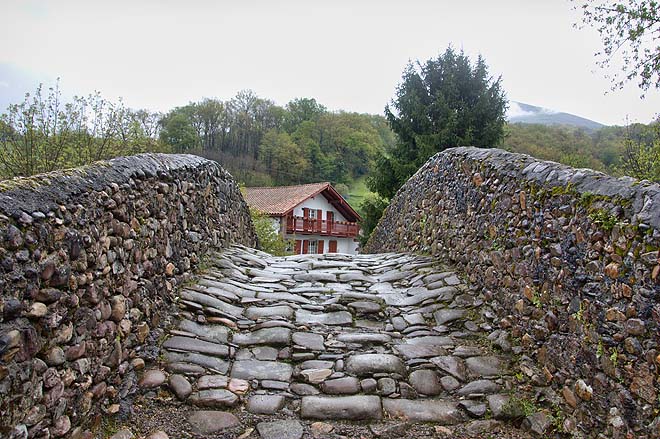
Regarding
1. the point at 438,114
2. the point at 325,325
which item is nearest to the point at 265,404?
the point at 325,325

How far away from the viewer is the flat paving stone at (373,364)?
11.2ft

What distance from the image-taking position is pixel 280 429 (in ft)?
9.16

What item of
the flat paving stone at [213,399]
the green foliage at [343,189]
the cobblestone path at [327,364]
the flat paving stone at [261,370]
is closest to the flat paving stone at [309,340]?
the cobblestone path at [327,364]

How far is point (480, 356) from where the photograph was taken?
360 centimetres

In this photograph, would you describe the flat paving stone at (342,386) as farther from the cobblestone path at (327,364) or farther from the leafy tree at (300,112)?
the leafy tree at (300,112)

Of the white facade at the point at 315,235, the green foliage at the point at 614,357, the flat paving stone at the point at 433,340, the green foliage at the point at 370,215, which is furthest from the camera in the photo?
the white facade at the point at 315,235

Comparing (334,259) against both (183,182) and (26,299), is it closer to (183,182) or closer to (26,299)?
(183,182)

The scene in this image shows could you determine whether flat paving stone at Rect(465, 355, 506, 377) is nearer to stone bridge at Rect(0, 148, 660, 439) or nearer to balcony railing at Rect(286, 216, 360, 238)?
stone bridge at Rect(0, 148, 660, 439)

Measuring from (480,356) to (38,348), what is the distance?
9.43 ft

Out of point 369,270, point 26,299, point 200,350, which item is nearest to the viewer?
point 26,299

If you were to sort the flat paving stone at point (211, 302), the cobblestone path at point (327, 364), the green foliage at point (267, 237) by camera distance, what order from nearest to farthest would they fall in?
the cobblestone path at point (327, 364) → the flat paving stone at point (211, 302) → the green foliage at point (267, 237)

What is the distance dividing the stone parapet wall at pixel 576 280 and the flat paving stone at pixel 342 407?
1040 millimetres

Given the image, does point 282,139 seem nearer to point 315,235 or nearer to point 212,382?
point 315,235

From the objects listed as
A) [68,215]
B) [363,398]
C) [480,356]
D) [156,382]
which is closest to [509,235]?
[480,356]
